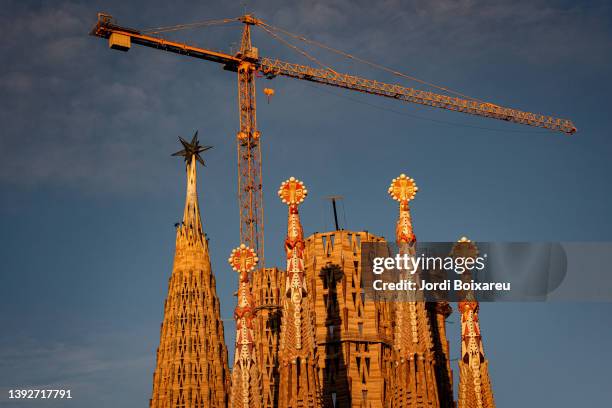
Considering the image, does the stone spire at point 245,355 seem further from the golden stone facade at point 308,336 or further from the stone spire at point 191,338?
the stone spire at point 191,338

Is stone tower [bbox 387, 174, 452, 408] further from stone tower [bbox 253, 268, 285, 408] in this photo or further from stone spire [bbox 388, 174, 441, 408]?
stone tower [bbox 253, 268, 285, 408]

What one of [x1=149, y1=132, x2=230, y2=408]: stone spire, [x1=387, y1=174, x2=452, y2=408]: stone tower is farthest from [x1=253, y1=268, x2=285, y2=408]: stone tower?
[x1=387, y1=174, x2=452, y2=408]: stone tower

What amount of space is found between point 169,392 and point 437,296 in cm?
4094

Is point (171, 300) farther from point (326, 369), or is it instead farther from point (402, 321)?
point (402, 321)

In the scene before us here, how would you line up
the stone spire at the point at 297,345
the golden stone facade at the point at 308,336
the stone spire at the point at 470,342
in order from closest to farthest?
1. the stone spire at the point at 297,345
2. the golden stone facade at the point at 308,336
3. the stone spire at the point at 470,342

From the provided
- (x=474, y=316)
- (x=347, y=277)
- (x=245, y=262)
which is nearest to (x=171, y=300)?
(x=347, y=277)

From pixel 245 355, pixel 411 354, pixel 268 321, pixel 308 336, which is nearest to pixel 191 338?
pixel 268 321

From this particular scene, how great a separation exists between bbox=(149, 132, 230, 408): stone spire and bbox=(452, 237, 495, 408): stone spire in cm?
4317

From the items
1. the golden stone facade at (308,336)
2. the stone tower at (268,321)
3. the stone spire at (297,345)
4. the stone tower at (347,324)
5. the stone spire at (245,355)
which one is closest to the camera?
the stone spire at (297,345)

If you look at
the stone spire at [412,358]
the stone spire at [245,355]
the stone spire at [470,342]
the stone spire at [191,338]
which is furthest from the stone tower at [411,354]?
the stone spire at [191,338]

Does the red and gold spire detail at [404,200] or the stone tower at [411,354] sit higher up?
the red and gold spire detail at [404,200]

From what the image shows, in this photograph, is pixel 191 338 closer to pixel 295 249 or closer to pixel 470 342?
pixel 295 249

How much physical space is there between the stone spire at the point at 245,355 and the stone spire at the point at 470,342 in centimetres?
1236

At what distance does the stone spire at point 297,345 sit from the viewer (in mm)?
59438
